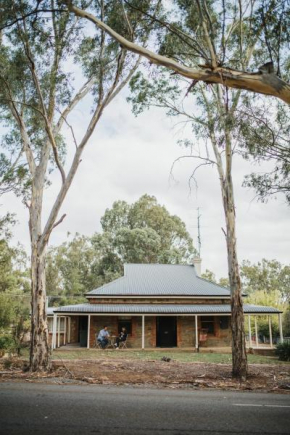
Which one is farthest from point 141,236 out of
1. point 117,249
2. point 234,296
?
point 234,296

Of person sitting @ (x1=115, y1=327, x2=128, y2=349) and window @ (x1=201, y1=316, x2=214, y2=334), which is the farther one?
window @ (x1=201, y1=316, x2=214, y2=334)

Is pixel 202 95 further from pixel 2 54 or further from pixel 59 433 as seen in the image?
pixel 59 433

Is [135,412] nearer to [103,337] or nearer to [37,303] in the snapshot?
[37,303]

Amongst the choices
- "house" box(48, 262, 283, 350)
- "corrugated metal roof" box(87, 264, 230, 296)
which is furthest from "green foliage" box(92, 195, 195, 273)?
"house" box(48, 262, 283, 350)

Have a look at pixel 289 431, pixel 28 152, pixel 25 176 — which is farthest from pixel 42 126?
pixel 289 431

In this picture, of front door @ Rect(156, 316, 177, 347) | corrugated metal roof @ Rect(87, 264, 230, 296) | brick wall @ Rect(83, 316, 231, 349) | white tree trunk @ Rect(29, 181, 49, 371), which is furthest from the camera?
corrugated metal roof @ Rect(87, 264, 230, 296)

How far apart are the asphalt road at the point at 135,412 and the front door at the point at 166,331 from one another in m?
17.0

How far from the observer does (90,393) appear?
7852mm

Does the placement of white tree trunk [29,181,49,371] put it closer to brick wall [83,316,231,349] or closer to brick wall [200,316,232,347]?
brick wall [83,316,231,349]

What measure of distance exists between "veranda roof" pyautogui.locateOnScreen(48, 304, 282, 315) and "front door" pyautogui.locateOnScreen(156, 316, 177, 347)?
1264mm

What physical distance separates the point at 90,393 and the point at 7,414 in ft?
7.93

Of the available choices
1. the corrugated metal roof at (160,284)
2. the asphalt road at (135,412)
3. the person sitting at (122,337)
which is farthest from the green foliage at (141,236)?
the asphalt road at (135,412)

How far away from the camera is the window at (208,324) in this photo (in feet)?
81.8

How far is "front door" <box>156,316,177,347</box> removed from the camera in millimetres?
25156
